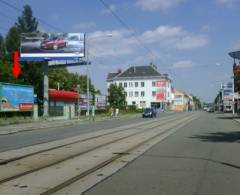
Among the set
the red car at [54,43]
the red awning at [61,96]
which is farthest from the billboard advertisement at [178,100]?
the red car at [54,43]

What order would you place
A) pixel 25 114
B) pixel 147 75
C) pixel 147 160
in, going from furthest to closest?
pixel 147 75
pixel 25 114
pixel 147 160

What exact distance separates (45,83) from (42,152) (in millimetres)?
41832

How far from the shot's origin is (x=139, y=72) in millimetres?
149250

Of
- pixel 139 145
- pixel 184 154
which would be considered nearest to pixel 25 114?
pixel 139 145

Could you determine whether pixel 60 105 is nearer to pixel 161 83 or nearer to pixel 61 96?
pixel 61 96

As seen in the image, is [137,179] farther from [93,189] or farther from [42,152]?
[42,152]

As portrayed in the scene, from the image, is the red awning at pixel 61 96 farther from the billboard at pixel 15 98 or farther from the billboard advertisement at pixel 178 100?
the billboard advertisement at pixel 178 100

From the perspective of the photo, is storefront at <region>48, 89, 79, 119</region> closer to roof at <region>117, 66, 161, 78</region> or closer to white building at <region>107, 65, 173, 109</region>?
white building at <region>107, 65, 173, 109</region>

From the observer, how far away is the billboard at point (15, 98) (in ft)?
144

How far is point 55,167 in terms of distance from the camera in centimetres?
1218

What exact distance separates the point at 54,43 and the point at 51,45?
0.46 metres

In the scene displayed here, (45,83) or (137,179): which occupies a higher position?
(45,83)

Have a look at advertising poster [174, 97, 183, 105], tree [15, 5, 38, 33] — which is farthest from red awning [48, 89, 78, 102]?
advertising poster [174, 97, 183, 105]

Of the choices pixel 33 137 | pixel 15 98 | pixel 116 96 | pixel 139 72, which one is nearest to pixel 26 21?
pixel 116 96
